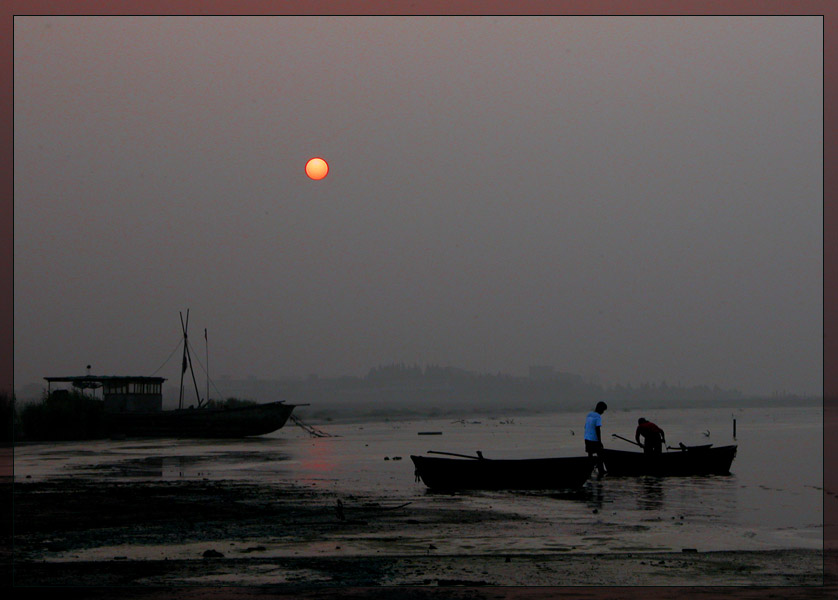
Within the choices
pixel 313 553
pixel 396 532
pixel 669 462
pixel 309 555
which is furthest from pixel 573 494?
pixel 309 555

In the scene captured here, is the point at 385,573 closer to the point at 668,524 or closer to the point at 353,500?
the point at 668,524

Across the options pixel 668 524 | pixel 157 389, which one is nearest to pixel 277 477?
pixel 668 524

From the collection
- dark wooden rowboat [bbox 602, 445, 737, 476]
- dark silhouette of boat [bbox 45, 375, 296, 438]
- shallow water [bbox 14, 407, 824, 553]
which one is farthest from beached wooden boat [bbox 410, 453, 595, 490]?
dark silhouette of boat [bbox 45, 375, 296, 438]

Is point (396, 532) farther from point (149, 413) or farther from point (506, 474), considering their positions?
point (149, 413)

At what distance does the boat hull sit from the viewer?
64.5 meters

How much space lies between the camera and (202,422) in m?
66.9

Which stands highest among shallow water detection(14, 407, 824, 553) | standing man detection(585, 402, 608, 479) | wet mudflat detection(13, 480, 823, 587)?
standing man detection(585, 402, 608, 479)

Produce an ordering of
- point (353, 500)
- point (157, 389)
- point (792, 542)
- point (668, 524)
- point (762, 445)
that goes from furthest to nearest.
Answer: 1. point (157, 389)
2. point (762, 445)
3. point (353, 500)
4. point (668, 524)
5. point (792, 542)

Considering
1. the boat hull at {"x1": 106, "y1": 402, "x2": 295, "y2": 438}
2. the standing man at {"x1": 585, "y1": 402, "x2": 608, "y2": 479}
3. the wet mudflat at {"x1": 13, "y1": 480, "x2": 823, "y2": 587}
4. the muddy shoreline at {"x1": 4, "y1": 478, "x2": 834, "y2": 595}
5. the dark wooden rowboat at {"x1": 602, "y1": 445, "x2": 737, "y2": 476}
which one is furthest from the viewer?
the boat hull at {"x1": 106, "y1": 402, "x2": 295, "y2": 438}

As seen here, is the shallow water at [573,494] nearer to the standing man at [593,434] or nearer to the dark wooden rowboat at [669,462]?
the dark wooden rowboat at [669,462]

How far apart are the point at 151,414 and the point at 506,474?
42654 mm

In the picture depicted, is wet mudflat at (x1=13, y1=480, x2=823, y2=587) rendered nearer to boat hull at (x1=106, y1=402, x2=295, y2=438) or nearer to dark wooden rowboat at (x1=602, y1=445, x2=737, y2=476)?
dark wooden rowboat at (x1=602, y1=445, x2=737, y2=476)

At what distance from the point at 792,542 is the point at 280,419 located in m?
54.7

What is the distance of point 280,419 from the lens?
6988 cm
